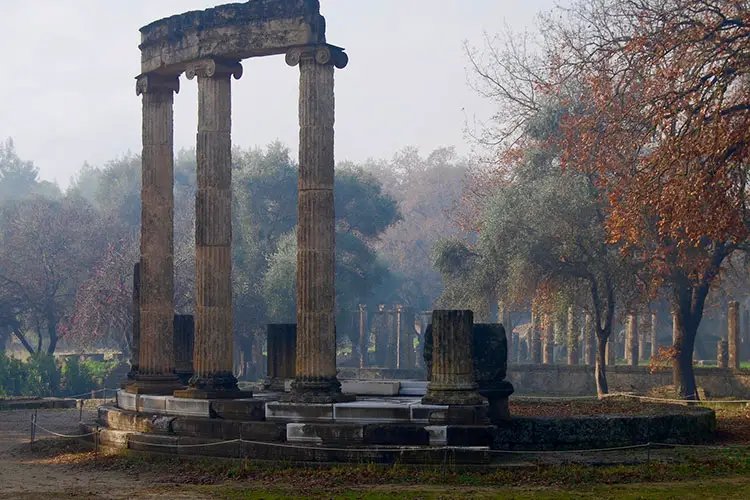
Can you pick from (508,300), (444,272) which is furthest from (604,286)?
(444,272)

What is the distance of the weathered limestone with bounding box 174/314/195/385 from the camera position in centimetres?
2381

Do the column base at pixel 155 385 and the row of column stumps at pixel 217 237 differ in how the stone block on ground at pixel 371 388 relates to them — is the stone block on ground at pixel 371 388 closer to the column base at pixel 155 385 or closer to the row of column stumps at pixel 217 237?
the row of column stumps at pixel 217 237

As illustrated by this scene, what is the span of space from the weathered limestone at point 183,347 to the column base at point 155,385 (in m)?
1.47

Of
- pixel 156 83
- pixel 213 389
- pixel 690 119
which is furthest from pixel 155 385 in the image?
pixel 690 119

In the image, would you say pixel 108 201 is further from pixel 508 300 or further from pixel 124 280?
pixel 508 300

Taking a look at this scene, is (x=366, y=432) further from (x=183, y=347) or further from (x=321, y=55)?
(x=183, y=347)

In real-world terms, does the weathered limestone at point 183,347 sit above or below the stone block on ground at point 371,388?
above

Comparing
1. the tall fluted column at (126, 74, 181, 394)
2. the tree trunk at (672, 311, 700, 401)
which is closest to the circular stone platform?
the tall fluted column at (126, 74, 181, 394)

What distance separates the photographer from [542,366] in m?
45.7

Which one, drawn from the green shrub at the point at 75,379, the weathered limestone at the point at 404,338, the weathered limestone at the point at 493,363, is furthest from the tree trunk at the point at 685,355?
the weathered limestone at the point at 404,338

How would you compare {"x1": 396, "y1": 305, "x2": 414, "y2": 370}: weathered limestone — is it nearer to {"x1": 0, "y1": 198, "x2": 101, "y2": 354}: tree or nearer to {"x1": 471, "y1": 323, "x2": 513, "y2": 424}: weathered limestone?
{"x1": 0, "y1": 198, "x2": 101, "y2": 354}: tree

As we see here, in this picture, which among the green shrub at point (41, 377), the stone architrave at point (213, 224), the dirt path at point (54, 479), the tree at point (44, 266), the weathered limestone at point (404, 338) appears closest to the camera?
the dirt path at point (54, 479)

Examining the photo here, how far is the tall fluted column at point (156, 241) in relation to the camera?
22047mm

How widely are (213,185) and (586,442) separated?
8.15 meters
